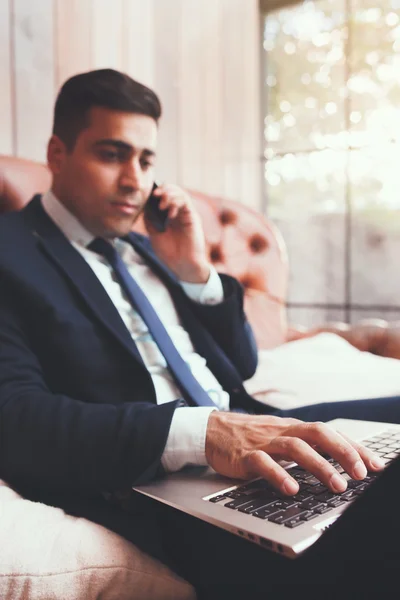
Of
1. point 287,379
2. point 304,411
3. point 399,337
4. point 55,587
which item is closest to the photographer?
point 55,587

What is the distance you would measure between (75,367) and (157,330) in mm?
188

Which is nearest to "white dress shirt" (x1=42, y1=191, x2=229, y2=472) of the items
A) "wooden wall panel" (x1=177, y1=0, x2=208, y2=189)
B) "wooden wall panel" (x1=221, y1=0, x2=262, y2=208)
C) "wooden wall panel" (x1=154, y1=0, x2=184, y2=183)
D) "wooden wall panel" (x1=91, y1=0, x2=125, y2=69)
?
"wooden wall panel" (x1=91, y1=0, x2=125, y2=69)

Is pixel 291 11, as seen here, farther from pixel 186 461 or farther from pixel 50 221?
pixel 186 461

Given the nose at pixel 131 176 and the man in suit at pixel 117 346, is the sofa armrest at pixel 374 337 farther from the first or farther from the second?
the nose at pixel 131 176

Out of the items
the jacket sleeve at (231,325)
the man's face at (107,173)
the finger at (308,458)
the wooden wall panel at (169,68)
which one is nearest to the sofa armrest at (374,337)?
the jacket sleeve at (231,325)

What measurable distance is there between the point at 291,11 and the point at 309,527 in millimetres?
2565

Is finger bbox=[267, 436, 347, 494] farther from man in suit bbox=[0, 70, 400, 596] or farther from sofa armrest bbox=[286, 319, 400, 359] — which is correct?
sofa armrest bbox=[286, 319, 400, 359]

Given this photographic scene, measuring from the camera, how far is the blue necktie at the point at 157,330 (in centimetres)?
98

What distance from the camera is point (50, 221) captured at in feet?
3.41

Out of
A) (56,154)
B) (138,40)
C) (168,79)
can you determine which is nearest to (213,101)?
(168,79)

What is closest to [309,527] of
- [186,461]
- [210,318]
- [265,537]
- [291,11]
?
[265,537]

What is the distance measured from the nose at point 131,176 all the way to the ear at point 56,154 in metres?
0.14

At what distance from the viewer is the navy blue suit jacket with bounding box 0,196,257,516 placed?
0.71m

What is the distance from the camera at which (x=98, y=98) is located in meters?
1.09
